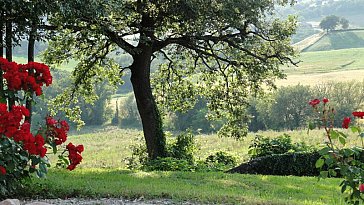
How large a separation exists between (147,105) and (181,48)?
108 inches

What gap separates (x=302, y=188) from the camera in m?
9.45

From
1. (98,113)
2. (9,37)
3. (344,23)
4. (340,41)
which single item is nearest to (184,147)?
(9,37)

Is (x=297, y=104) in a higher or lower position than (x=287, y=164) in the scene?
higher

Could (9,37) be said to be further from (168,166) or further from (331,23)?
(331,23)

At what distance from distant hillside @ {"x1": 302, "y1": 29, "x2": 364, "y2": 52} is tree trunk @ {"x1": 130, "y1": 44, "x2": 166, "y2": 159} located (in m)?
84.3

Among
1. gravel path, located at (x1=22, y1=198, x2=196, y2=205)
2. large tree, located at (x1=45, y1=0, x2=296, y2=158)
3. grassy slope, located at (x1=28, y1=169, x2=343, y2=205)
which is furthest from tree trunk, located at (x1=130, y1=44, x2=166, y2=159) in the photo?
gravel path, located at (x1=22, y1=198, x2=196, y2=205)

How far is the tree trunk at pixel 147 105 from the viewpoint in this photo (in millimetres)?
15586

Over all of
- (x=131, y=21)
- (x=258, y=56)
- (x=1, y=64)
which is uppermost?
(x=131, y=21)

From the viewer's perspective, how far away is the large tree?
13.3 meters

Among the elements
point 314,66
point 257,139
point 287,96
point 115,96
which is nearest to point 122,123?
point 115,96

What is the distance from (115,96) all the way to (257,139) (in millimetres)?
66668

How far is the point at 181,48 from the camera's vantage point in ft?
56.6

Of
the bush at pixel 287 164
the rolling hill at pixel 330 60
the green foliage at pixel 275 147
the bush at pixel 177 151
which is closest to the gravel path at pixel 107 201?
the bush at pixel 287 164

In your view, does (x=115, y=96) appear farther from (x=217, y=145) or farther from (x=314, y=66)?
(x=217, y=145)
